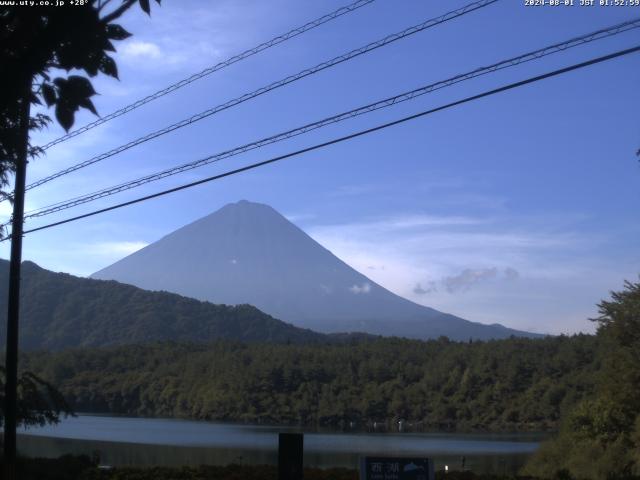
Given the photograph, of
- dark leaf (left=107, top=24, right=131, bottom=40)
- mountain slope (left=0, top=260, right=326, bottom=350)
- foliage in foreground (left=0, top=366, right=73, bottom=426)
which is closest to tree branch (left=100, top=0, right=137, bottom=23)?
dark leaf (left=107, top=24, right=131, bottom=40)

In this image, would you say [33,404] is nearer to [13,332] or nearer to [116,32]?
[13,332]

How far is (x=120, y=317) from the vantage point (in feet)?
534

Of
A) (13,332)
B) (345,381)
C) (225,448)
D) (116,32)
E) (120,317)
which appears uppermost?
(120,317)

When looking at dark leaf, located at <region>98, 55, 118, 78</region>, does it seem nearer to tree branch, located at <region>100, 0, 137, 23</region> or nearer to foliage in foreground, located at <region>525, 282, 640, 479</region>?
tree branch, located at <region>100, 0, 137, 23</region>

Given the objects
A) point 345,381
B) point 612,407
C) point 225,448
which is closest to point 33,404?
point 612,407

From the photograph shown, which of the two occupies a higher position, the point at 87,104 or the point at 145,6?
the point at 145,6

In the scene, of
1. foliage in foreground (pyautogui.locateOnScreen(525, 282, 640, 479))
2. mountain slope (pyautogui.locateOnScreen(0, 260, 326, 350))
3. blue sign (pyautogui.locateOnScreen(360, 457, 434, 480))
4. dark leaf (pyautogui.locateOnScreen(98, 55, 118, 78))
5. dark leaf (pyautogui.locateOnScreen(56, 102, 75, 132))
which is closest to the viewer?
dark leaf (pyautogui.locateOnScreen(56, 102, 75, 132))

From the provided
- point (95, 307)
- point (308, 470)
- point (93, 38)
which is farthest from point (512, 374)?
point (95, 307)

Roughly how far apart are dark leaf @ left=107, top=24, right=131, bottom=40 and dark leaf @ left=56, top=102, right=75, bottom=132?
0.47 m

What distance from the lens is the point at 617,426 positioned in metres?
31.4

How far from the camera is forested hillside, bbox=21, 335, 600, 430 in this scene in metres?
76.6

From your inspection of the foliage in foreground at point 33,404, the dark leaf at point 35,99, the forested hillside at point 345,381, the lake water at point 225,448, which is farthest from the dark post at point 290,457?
the forested hillside at point 345,381

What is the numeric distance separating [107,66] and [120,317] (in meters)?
163

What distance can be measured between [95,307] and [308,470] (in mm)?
155617
